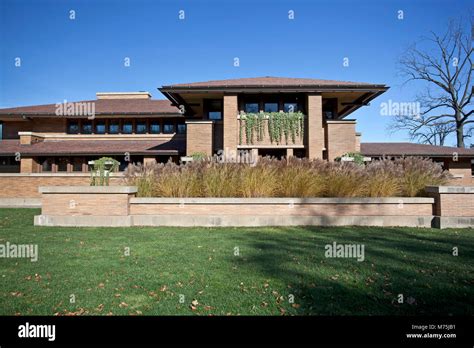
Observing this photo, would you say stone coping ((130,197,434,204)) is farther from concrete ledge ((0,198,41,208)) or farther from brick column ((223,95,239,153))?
concrete ledge ((0,198,41,208))

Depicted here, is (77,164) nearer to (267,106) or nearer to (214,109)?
(214,109)

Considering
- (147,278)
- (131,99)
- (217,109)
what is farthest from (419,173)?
(131,99)

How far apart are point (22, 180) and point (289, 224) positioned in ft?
59.9

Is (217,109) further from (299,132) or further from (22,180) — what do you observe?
(22,180)

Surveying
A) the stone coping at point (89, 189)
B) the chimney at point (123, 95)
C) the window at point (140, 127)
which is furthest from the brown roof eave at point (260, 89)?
the chimney at point (123, 95)

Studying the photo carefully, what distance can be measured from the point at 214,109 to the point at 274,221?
14.8m

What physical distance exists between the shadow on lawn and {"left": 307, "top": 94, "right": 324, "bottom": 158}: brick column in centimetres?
1271

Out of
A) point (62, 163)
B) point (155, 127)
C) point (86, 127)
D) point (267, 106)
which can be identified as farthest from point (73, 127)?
point (267, 106)

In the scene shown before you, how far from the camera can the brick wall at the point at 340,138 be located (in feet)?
63.8

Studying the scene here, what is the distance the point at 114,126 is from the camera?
2714cm

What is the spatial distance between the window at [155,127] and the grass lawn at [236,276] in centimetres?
2064

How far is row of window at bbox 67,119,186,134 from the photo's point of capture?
27.1 metres

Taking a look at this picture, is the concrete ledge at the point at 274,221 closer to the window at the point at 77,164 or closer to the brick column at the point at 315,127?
the brick column at the point at 315,127

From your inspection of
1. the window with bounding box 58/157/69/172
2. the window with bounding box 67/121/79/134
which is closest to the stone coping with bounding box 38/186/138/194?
the window with bounding box 58/157/69/172
